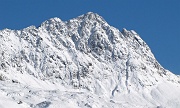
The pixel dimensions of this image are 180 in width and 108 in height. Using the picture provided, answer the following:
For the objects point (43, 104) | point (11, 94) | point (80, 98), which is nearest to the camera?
point (43, 104)

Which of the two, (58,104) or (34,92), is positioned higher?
(34,92)

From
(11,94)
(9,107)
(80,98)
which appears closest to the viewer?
(9,107)

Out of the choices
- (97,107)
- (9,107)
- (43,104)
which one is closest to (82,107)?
(97,107)

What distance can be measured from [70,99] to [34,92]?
18544 mm

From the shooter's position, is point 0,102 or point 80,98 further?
point 80,98

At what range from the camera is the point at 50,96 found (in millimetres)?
171000

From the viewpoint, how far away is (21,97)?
157 meters

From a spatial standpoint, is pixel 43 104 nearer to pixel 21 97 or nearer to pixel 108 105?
pixel 21 97

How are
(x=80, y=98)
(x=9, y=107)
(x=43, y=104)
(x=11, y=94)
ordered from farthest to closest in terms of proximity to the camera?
(x=80, y=98), (x=11, y=94), (x=43, y=104), (x=9, y=107)

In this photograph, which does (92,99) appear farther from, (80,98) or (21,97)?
(21,97)

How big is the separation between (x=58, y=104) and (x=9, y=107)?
23087 mm

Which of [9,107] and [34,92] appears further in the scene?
[34,92]

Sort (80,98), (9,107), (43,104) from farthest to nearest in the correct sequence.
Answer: (80,98)
(43,104)
(9,107)

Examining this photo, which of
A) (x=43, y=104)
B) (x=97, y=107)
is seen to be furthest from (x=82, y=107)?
(x=43, y=104)
